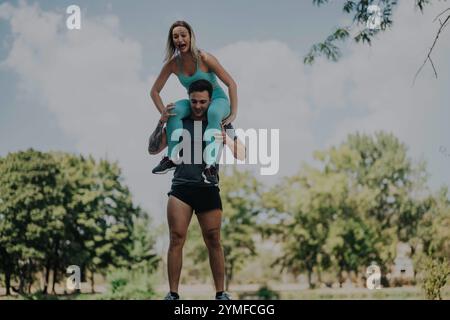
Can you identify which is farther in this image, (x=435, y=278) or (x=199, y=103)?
(x=435, y=278)

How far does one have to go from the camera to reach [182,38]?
490cm

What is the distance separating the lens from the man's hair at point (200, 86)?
4.87 metres

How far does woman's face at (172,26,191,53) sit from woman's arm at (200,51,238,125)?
0.45 feet

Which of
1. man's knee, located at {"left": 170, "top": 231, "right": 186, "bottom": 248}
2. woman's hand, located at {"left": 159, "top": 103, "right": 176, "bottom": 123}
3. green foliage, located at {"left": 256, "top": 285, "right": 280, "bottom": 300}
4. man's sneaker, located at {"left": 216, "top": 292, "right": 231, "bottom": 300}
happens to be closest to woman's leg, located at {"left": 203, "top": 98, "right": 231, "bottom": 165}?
woman's hand, located at {"left": 159, "top": 103, "right": 176, "bottom": 123}

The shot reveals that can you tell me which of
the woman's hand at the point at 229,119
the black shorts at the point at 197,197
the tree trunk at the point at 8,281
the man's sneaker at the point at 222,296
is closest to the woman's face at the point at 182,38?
the woman's hand at the point at 229,119

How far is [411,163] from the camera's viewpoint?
5867 mm

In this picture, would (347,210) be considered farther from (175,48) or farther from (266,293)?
(175,48)

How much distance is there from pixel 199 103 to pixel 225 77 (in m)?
0.33

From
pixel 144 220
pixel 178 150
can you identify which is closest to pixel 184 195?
pixel 178 150

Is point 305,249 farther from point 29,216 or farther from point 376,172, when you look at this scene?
point 29,216

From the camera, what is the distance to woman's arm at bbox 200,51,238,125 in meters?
4.96

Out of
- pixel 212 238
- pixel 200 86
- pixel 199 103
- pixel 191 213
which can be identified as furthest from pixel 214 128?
pixel 212 238

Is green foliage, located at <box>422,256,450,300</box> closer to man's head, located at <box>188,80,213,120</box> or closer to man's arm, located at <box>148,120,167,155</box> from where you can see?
man's head, located at <box>188,80,213,120</box>

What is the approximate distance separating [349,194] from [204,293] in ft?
6.10
